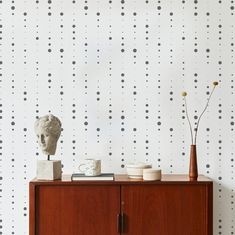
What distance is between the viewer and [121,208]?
240 centimetres

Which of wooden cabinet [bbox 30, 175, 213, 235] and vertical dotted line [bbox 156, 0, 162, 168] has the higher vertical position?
vertical dotted line [bbox 156, 0, 162, 168]

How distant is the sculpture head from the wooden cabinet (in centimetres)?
20

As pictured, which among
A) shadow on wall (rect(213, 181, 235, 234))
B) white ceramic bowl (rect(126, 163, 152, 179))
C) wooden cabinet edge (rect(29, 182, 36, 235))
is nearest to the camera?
wooden cabinet edge (rect(29, 182, 36, 235))

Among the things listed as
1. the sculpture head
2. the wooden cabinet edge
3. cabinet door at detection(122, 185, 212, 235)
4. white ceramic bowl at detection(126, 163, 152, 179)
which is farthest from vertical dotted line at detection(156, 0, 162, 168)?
the wooden cabinet edge

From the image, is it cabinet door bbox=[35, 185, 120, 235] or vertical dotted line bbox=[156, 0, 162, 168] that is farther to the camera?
vertical dotted line bbox=[156, 0, 162, 168]

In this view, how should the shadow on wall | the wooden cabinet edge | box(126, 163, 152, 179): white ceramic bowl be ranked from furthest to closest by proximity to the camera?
the shadow on wall → box(126, 163, 152, 179): white ceramic bowl → the wooden cabinet edge

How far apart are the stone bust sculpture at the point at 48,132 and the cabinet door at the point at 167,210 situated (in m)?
0.48

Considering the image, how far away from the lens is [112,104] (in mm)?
2768

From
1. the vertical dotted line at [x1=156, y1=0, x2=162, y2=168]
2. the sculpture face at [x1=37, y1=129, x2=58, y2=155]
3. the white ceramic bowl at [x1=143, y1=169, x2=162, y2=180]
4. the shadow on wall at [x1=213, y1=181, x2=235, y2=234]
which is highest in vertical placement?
the vertical dotted line at [x1=156, y1=0, x2=162, y2=168]

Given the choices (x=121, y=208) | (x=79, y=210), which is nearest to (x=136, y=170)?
(x=121, y=208)

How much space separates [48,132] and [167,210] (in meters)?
0.75

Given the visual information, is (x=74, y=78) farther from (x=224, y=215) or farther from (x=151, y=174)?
(x=224, y=215)

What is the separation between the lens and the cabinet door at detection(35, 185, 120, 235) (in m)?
2.40

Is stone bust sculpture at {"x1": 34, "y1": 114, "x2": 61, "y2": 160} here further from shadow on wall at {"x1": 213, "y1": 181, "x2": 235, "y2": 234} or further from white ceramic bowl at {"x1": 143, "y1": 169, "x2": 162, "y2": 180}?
shadow on wall at {"x1": 213, "y1": 181, "x2": 235, "y2": 234}
